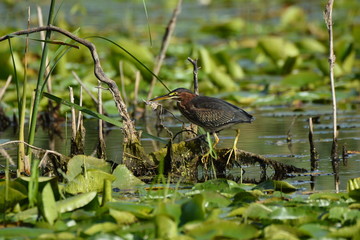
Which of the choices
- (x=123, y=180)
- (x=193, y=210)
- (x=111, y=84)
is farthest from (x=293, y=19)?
(x=193, y=210)

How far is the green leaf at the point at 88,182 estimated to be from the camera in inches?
194

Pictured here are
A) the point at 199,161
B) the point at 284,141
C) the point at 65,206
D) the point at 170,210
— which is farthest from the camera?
the point at 284,141

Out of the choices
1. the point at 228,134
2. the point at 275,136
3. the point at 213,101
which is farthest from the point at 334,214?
the point at 228,134

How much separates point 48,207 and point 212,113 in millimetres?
2810

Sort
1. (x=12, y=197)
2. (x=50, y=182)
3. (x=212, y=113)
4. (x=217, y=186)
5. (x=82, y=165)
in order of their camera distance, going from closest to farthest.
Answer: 1. (x=12, y=197)
2. (x=50, y=182)
3. (x=217, y=186)
4. (x=82, y=165)
5. (x=212, y=113)

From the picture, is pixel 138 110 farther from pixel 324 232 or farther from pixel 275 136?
pixel 324 232

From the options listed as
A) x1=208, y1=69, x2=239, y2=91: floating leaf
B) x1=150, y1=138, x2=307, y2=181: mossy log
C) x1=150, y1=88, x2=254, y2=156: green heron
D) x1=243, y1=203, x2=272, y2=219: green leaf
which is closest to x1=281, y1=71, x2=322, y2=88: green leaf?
x1=208, y1=69, x2=239, y2=91: floating leaf

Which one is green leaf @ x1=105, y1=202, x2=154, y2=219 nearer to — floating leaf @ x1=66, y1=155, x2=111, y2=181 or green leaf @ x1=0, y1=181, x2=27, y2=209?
green leaf @ x1=0, y1=181, x2=27, y2=209

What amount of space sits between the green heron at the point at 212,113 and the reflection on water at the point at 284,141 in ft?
1.67

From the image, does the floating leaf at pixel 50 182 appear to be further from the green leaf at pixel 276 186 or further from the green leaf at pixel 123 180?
the green leaf at pixel 276 186

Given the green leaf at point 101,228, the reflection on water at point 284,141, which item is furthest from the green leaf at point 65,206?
the reflection on water at point 284,141

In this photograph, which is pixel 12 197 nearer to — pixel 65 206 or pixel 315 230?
pixel 65 206

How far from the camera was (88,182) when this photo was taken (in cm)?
498

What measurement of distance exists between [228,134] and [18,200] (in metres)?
4.39
